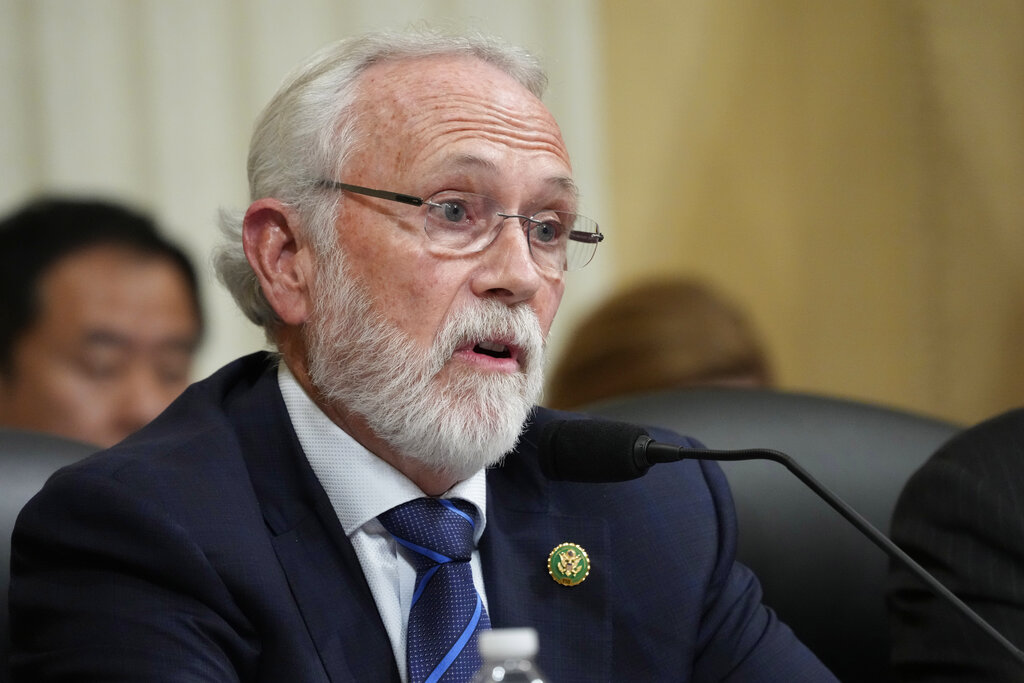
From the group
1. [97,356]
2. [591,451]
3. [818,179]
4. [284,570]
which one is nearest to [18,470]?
[284,570]

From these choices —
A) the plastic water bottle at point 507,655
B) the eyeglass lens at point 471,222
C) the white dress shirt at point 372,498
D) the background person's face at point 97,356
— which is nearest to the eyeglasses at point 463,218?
the eyeglass lens at point 471,222

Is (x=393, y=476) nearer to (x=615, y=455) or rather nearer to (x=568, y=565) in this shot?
(x=568, y=565)

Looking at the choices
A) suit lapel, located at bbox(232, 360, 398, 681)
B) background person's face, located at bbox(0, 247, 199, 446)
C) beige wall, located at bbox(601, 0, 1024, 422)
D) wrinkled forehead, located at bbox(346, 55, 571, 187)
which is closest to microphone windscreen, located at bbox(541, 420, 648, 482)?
suit lapel, located at bbox(232, 360, 398, 681)

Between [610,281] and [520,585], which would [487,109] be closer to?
[520,585]

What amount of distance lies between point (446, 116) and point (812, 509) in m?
0.93

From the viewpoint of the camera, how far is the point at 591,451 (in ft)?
4.34

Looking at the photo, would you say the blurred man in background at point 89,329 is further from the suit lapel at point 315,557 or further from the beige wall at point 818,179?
the beige wall at point 818,179

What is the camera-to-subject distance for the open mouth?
156 centimetres

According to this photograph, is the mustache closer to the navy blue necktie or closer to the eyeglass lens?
the eyeglass lens

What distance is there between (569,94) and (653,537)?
8.26ft

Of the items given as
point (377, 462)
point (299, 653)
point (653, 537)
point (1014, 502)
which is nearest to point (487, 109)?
point (377, 462)

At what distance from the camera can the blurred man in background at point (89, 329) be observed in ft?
8.84

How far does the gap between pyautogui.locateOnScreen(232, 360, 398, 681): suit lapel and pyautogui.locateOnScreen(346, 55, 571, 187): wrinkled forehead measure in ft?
1.31

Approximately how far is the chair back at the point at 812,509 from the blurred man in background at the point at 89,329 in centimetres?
116
